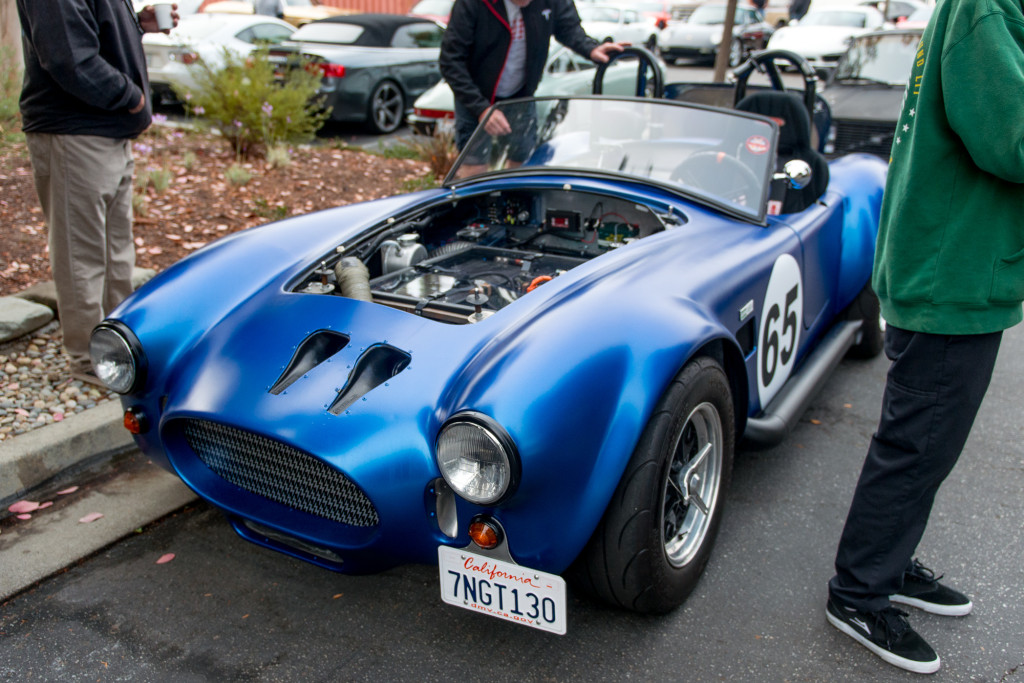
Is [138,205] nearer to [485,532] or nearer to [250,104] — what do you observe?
[250,104]

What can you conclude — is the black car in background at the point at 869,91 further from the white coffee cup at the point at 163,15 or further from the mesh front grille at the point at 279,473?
the mesh front grille at the point at 279,473

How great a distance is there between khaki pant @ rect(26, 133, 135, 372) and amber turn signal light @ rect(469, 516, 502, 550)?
7.69 feet

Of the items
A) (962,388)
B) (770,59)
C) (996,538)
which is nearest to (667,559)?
(962,388)

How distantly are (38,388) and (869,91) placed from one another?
7.52 m

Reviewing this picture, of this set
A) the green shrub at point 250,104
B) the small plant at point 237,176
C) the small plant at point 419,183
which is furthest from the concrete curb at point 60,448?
the green shrub at point 250,104

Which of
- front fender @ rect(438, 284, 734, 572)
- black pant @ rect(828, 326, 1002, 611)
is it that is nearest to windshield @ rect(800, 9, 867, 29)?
black pant @ rect(828, 326, 1002, 611)

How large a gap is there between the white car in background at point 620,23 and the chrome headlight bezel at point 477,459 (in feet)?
56.5

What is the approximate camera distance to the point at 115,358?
2396 millimetres

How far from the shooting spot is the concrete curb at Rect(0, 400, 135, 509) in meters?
2.83

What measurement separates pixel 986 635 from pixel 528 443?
57.9 inches

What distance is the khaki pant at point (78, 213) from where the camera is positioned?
3314 millimetres

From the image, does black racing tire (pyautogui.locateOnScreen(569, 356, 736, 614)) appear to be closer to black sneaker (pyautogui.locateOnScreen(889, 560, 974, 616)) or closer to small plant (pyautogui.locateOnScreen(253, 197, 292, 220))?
black sneaker (pyautogui.locateOnScreen(889, 560, 974, 616))

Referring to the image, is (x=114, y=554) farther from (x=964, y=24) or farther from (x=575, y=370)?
(x=964, y=24)

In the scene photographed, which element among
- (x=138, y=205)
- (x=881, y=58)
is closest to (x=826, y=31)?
(x=881, y=58)
